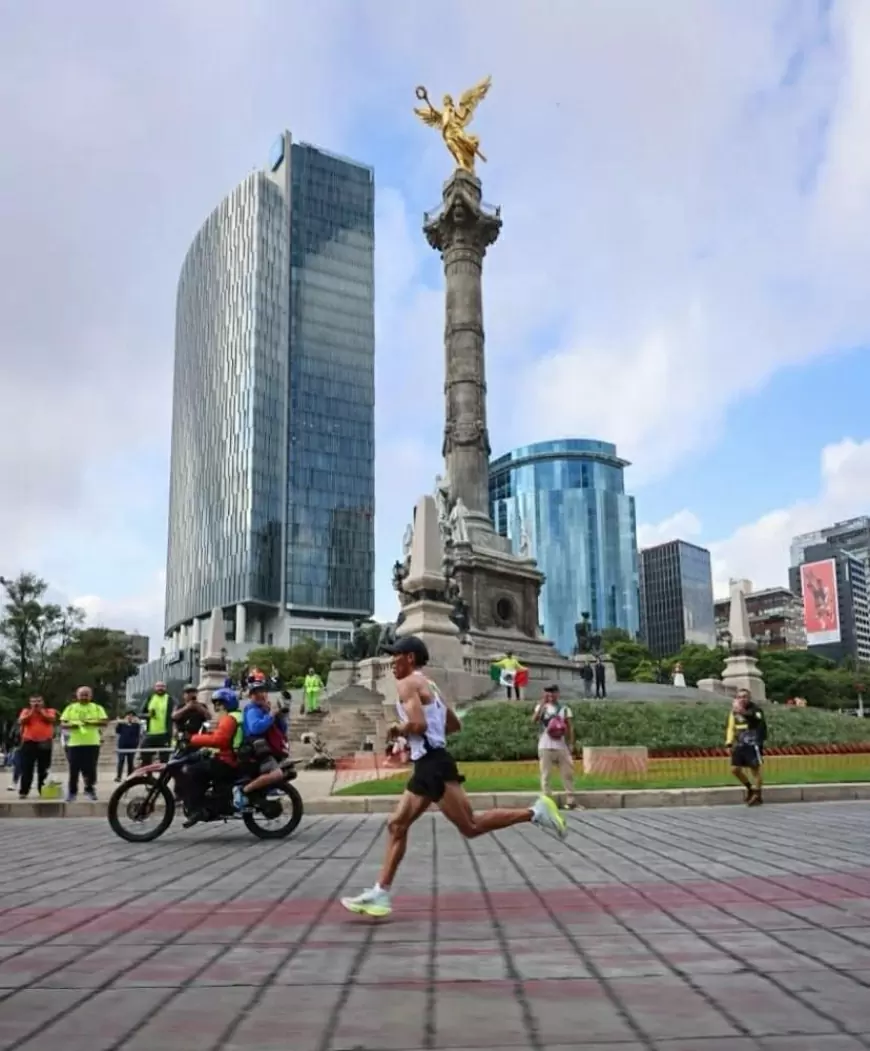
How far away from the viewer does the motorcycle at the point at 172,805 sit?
10102 mm

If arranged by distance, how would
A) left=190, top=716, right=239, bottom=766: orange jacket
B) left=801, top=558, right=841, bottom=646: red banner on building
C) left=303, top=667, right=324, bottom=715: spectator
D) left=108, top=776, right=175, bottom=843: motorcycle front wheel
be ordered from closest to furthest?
left=190, top=716, right=239, bottom=766: orange jacket → left=108, top=776, right=175, bottom=843: motorcycle front wheel → left=303, top=667, right=324, bottom=715: spectator → left=801, top=558, right=841, bottom=646: red banner on building

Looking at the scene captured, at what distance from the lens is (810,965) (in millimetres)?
4465

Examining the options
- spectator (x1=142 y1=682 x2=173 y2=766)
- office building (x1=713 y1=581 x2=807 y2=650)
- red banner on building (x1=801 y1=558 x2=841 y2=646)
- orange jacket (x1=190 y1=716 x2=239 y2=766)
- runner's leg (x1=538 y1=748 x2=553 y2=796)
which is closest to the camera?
orange jacket (x1=190 y1=716 x2=239 y2=766)

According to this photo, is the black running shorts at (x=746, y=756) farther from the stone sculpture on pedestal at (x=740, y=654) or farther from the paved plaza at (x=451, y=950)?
the stone sculpture on pedestal at (x=740, y=654)

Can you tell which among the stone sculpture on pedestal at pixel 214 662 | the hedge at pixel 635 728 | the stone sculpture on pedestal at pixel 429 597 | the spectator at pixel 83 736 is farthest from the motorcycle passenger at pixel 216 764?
the stone sculpture on pedestal at pixel 214 662

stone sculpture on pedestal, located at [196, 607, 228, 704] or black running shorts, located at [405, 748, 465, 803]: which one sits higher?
stone sculpture on pedestal, located at [196, 607, 228, 704]

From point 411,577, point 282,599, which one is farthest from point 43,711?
point 282,599

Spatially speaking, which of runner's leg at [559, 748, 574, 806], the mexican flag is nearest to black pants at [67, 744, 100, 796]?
runner's leg at [559, 748, 574, 806]

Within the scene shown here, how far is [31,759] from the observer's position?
1534 centimetres

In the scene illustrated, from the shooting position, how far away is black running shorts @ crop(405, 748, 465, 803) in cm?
602

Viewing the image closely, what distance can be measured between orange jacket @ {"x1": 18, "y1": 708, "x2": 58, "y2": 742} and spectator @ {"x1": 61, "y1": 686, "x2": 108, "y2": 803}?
526 mm

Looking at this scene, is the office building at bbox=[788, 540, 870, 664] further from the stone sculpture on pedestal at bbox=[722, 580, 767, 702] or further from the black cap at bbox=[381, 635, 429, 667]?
the black cap at bbox=[381, 635, 429, 667]

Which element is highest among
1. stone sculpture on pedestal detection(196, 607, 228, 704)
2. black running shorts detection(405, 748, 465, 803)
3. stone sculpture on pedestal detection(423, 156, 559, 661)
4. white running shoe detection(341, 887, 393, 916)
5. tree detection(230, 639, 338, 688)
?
stone sculpture on pedestal detection(423, 156, 559, 661)

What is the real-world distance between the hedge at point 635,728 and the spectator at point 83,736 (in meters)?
7.75
